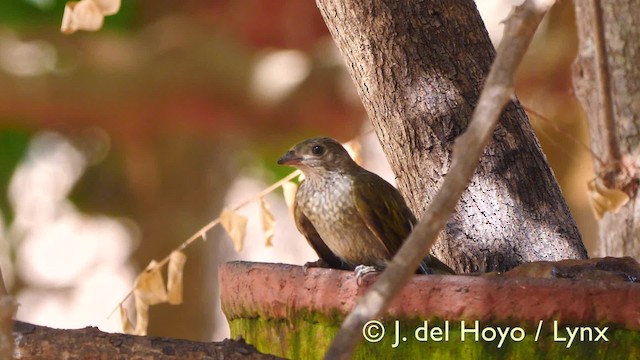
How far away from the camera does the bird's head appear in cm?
182

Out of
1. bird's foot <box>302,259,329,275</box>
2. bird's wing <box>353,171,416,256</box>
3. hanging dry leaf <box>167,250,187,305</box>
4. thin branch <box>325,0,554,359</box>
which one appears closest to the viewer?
thin branch <box>325,0,554,359</box>

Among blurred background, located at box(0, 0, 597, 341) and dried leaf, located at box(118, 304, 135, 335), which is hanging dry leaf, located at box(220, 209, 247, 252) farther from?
blurred background, located at box(0, 0, 597, 341)

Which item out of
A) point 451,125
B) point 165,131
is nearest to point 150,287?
point 451,125

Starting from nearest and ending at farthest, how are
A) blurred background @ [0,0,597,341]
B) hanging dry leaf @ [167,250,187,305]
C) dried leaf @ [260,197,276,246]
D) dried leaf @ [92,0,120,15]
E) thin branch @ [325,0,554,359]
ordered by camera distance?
1. thin branch @ [325,0,554,359]
2. dried leaf @ [92,0,120,15]
3. hanging dry leaf @ [167,250,187,305]
4. dried leaf @ [260,197,276,246]
5. blurred background @ [0,0,597,341]

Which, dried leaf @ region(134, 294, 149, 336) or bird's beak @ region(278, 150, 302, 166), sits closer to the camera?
bird's beak @ region(278, 150, 302, 166)

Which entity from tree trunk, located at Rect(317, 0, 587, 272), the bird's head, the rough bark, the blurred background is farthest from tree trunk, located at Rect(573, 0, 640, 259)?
the blurred background

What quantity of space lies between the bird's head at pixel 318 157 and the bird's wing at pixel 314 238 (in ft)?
0.22

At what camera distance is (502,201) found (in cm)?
178

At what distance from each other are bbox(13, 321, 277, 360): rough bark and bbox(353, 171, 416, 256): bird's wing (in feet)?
1.59

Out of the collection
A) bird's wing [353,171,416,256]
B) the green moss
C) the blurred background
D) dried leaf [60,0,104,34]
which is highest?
the blurred background

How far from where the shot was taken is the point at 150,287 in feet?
6.82

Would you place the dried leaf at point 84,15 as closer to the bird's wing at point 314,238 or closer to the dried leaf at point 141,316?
the bird's wing at point 314,238

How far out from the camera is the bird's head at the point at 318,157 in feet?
5.98

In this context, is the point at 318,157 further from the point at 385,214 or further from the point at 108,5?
the point at 108,5
